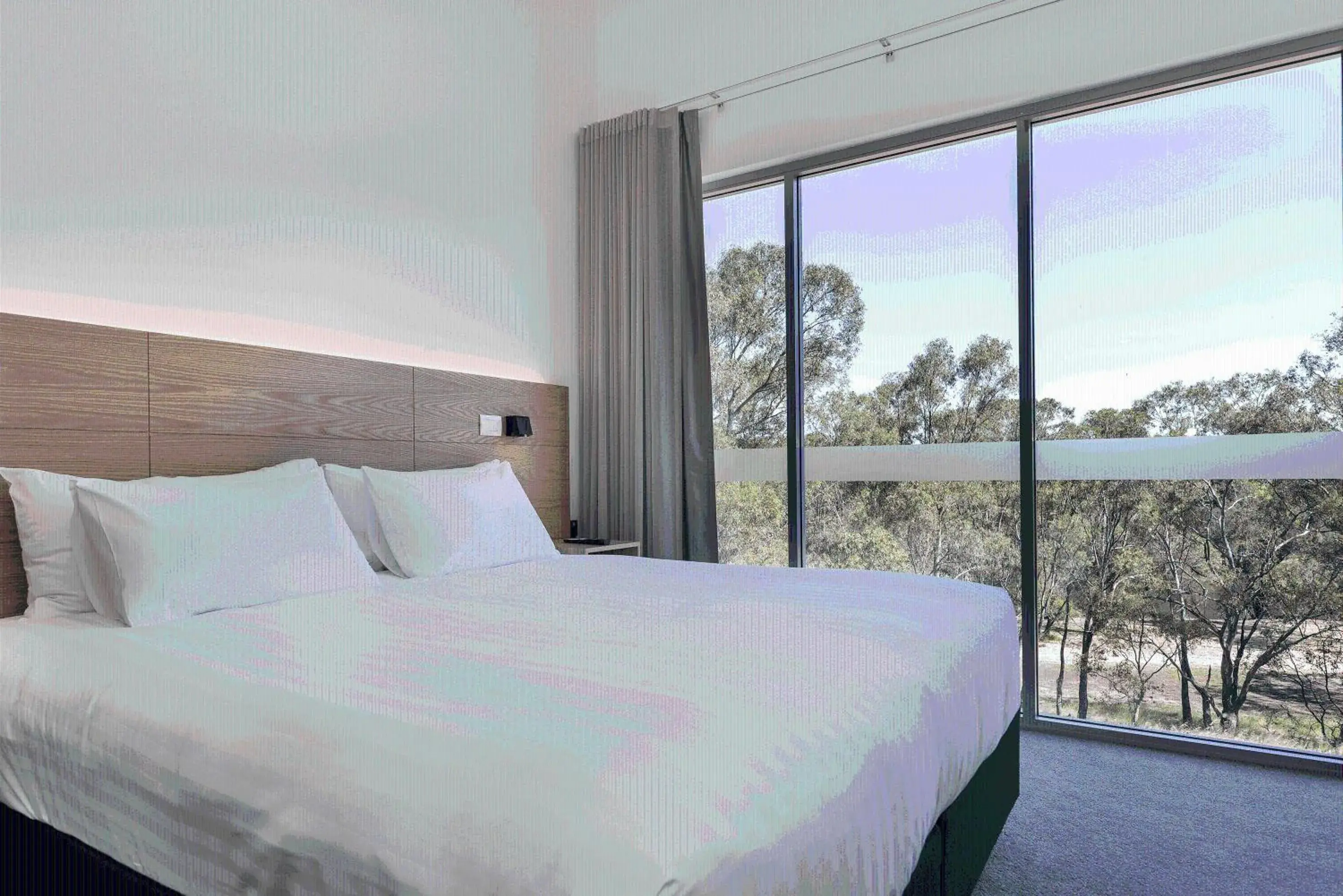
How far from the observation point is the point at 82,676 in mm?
1506

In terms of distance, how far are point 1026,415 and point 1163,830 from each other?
5.13 ft

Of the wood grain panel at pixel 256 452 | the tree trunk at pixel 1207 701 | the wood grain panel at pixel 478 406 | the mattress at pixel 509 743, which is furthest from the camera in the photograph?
the wood grain panel at pixel 478 406

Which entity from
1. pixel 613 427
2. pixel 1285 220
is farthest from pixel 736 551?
pixel 1285 220

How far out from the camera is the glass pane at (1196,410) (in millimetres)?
2803

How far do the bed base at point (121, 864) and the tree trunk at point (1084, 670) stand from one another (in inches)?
58.8

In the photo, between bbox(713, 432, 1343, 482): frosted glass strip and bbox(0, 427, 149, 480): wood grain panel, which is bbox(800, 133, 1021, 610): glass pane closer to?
bbox(713, 432, 1343, 482): frosted glass strip

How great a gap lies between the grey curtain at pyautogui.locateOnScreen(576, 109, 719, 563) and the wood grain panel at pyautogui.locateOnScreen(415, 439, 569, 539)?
0.56 ft

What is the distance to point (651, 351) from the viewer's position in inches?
154

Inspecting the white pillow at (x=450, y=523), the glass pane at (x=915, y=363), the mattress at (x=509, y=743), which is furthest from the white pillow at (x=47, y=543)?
the glass pane at (x=915, y=363)

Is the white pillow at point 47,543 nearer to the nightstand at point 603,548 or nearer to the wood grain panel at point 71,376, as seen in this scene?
the wood grain panel at point 71,376

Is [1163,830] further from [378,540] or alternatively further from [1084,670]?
[378,540]

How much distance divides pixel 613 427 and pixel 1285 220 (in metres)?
2.89

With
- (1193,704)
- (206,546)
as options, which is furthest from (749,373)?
(206,546)

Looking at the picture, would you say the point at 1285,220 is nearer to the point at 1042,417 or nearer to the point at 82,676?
the point at 1042,417
